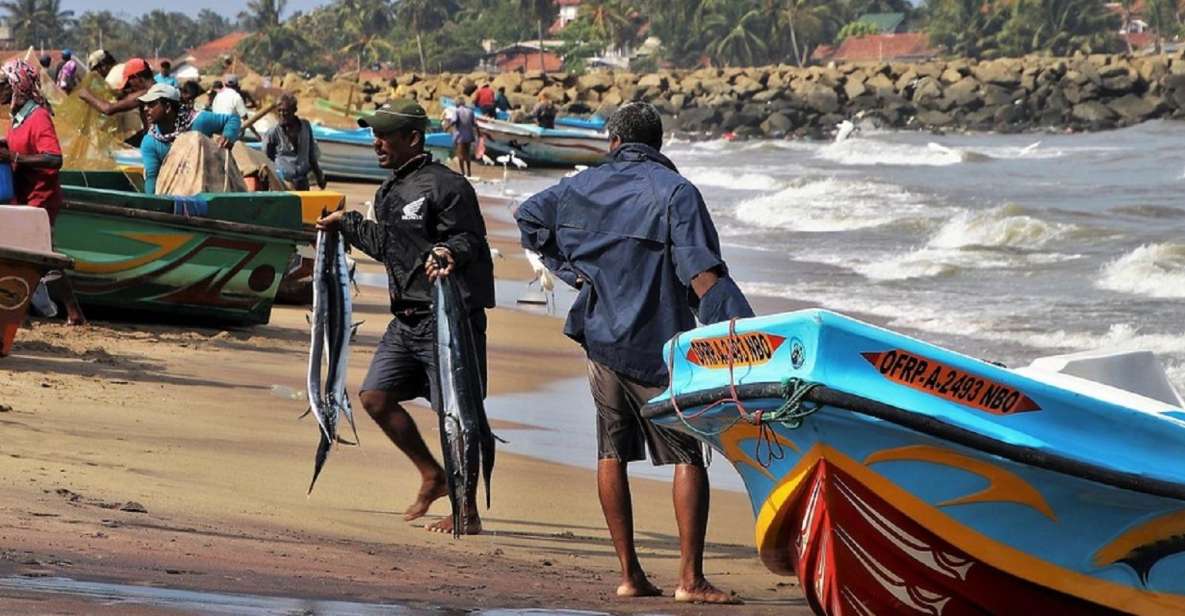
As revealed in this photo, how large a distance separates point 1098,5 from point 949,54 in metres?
10.0

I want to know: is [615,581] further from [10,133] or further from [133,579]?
[10,133]

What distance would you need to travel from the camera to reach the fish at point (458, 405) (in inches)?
Result: 276

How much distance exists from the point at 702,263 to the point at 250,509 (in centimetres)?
224

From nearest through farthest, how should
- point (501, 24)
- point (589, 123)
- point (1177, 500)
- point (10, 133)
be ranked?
point (1177, 500) → point (10, 133) → point (589, 123) → point (501, 24)

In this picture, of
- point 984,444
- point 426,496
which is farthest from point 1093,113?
point 984,444

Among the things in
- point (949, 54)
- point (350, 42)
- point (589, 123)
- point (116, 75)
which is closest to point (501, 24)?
point (350, 42)

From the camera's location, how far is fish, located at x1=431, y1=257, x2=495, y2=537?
702cm

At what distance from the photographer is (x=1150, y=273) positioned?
21141mm

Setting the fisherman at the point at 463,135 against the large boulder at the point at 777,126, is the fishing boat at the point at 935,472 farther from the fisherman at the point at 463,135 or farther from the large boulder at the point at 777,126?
the large boulder at the point at 777,126

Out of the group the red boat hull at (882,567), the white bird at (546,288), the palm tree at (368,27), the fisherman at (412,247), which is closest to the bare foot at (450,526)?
the fisherman at (412,247)

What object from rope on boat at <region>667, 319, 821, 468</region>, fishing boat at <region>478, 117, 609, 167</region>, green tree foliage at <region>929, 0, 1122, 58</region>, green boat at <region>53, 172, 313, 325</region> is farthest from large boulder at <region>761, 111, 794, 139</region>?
rope on boat at <region>667, 319, 821, 468</region>

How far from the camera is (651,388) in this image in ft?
21.5

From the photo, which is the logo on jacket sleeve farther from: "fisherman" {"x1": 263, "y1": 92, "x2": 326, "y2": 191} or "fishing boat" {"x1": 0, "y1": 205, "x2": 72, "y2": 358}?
"fisherman" {"x1": 263, "y1": 92, "x2": 326, "y2": 191}

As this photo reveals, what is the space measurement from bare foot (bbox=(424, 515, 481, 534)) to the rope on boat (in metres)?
1.43
